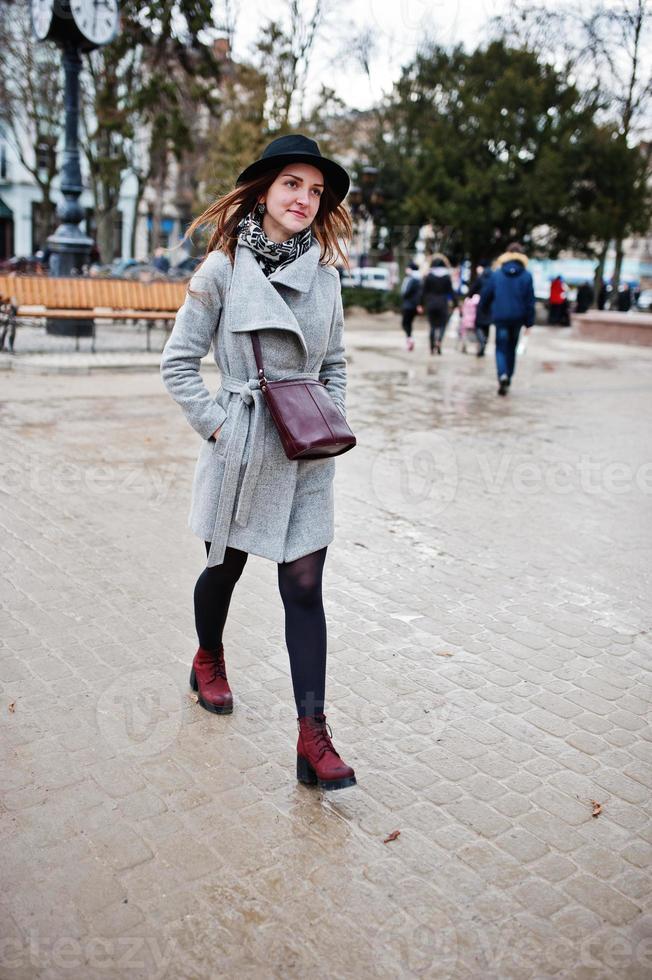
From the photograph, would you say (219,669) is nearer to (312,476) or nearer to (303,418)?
(312,476)

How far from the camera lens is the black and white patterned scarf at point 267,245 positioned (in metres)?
2.94

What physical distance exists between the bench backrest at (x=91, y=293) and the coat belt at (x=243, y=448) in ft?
37.8

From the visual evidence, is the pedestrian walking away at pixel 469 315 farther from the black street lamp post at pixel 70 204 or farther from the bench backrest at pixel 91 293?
the black street lamp post at pixel 70 204

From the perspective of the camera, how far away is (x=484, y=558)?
5434 mm

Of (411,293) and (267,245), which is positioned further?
(411,293)

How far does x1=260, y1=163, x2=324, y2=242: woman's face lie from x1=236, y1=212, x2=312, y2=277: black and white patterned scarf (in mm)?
48

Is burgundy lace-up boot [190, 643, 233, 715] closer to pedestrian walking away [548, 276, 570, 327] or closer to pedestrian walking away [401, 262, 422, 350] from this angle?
pedestrian walking away [401, 262, 422, 350]

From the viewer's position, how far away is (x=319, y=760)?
292 cm

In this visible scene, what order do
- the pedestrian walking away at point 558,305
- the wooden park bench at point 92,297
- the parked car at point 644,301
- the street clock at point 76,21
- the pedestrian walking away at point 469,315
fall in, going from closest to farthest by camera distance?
the street clock at point 76,21, the wooden park bench at point 92,297, the pedestrian walking away at point 469,315, the pedestrian walking away at point 558,305, the parked car at point 644,301

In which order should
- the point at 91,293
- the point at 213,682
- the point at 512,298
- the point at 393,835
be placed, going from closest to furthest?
the point at 393,835, the point at 213,682, the point at 512,298, the point at 91,293

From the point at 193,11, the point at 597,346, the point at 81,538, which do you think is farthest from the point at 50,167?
the point at 81,538

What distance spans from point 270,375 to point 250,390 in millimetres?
86

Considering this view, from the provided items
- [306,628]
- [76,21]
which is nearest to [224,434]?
[306,628]

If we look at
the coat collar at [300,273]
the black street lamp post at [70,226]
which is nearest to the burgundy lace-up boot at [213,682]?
the coat collar at [300,273]
